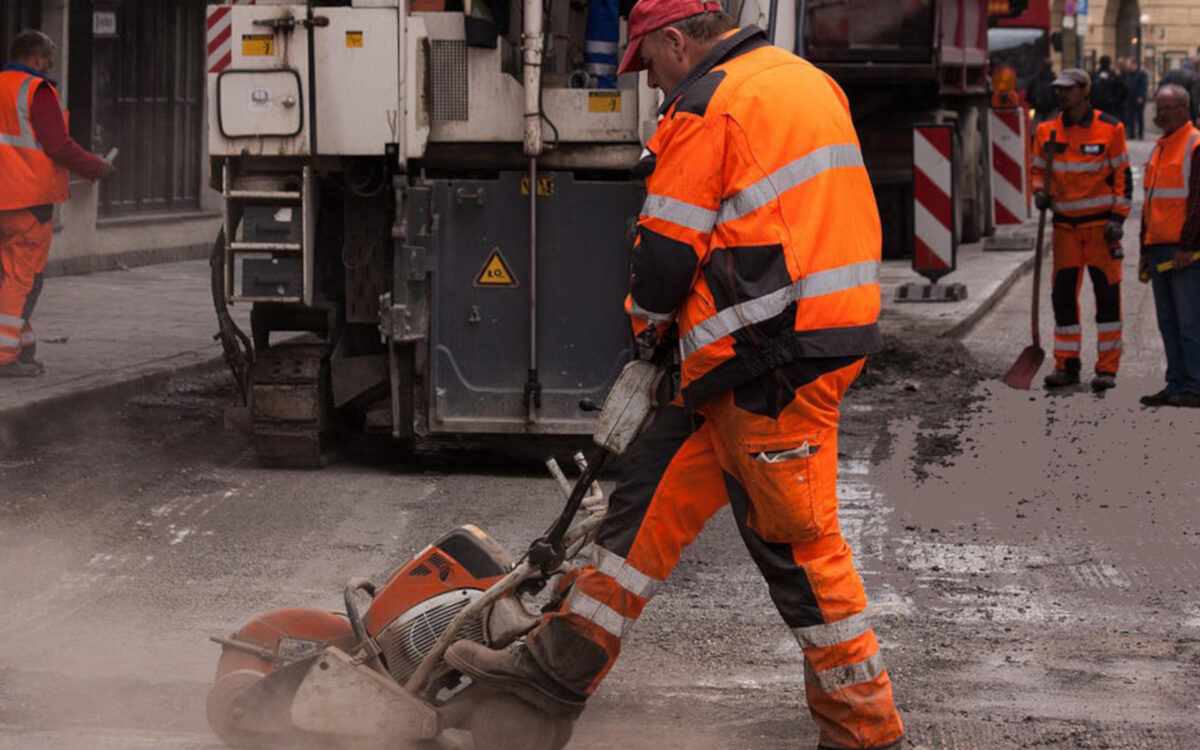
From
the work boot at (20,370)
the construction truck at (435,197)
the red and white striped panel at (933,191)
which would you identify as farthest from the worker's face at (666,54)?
the red and white striped panel at (933,191)

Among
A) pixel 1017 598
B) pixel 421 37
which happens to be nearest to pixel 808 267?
pixel 1017 598

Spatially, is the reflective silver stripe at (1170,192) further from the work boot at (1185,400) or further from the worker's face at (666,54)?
the worker's face at (666,54)

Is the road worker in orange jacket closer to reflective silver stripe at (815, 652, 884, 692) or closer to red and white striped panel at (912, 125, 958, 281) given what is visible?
reflective silver stripe at (815, 652, 884, 692)

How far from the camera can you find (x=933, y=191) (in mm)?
14734

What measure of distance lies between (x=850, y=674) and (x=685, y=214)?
3.51 ft

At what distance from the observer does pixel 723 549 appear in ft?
22.3

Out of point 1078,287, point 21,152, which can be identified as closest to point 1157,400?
point 1078,287

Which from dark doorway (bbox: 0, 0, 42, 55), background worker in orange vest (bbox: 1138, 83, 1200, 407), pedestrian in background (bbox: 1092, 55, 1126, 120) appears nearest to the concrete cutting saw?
background worker in orange vest (bbox: 1138, 83, 1200, 407)

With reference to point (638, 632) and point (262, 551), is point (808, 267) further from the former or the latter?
point (262, 551)

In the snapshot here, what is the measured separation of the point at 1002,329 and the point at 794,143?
10279 mm

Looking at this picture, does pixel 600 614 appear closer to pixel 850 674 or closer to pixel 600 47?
pixel 850 674

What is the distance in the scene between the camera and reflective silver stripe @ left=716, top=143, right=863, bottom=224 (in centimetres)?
413

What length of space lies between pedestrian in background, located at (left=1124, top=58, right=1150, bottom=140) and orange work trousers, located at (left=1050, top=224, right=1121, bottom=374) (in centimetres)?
3107

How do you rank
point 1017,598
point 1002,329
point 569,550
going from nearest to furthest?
point 569,550 < point 1017,598 < point 1002,329
